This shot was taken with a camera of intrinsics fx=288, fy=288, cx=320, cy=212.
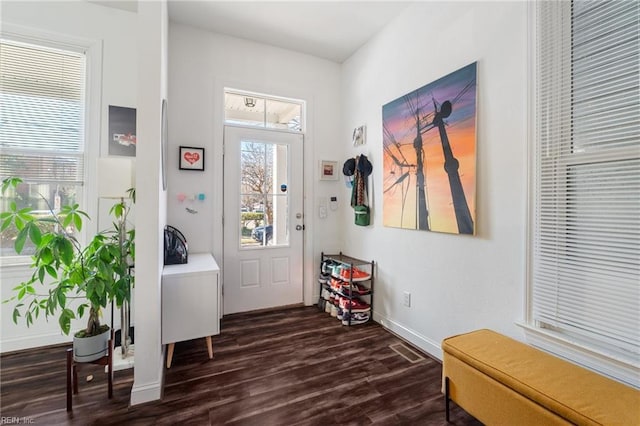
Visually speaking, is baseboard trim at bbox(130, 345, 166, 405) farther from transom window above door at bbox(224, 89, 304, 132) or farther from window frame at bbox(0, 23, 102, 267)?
transom window above door at bbox(224, 89, 304, 132)

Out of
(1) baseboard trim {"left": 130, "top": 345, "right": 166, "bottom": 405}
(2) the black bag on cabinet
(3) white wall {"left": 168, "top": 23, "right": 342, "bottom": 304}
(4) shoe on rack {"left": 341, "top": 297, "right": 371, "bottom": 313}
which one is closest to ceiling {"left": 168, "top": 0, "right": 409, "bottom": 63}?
(3) white wall {"left": 168, "top": 23, "right": 342, "bottom": 304}

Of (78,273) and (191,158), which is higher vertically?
(191,158)

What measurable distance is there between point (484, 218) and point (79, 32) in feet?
12.3

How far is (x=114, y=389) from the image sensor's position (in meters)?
1.92

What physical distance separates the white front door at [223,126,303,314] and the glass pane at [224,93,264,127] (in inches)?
5.2

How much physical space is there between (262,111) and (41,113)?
6.56 feet

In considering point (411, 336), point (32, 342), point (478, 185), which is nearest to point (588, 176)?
point (478, 185)

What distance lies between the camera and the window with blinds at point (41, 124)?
95.1 inches

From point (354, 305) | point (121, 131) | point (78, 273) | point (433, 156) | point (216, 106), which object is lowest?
point (354, 305)

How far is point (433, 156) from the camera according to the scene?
2379 mm

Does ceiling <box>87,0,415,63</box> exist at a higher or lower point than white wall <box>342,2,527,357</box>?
higher

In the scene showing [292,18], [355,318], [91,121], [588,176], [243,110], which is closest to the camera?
[588,176]

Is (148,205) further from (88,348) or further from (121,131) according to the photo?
(121,131)

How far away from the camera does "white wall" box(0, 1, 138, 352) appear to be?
7.86ft
